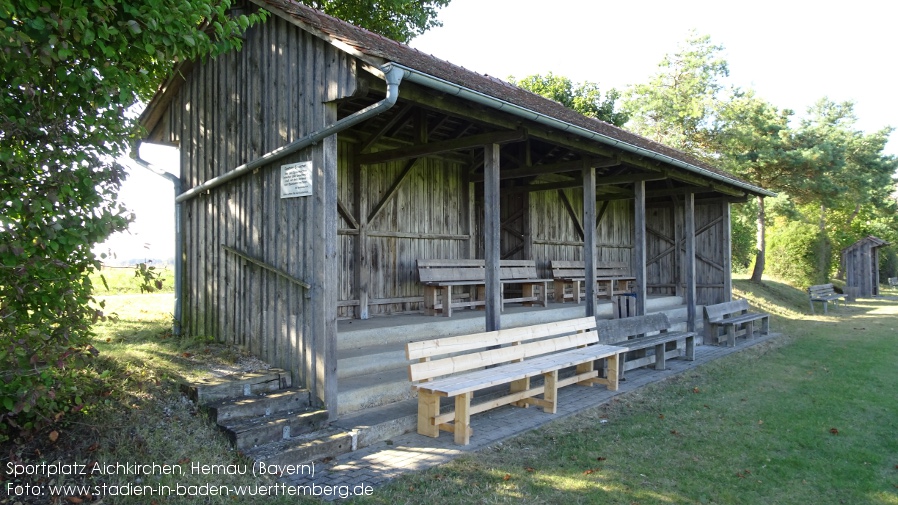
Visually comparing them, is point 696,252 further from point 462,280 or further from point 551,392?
point 551,392

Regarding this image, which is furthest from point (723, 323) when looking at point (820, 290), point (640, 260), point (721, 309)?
point (820, 290)

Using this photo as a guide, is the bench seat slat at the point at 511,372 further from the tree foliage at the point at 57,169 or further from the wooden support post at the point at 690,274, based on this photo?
the wooden support post at the point at 690,274

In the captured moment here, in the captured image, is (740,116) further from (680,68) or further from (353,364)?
(353,364)

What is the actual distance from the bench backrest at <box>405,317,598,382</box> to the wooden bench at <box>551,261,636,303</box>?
15.4ft

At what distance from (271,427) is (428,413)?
1350 millimetres

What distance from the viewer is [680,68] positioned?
25.3 m

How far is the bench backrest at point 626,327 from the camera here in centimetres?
757

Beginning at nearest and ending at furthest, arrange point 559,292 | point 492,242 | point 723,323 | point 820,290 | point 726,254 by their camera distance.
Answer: point 492,242 → point 723,323 → point 559,292 → point 726,254 → point 820,290

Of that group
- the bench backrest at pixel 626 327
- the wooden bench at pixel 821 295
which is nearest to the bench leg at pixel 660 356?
the bench backrest at pixel 626 327

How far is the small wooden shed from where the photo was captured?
22500 millimetres

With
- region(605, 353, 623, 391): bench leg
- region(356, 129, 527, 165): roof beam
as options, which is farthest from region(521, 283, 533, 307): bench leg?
region(356, 129, 527, 165): roof beam

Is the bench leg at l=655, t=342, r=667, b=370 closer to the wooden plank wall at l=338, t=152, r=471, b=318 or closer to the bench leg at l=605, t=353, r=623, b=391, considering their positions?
the bench leg at l=605, t=353, r=623, b=391

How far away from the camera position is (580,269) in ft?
43.7

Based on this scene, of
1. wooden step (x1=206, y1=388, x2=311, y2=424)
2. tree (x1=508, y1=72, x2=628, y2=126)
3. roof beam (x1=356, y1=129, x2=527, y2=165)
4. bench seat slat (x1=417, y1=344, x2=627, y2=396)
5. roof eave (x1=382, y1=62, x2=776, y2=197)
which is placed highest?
tree (x1=508, y1=72, x2=628, y2=126)
